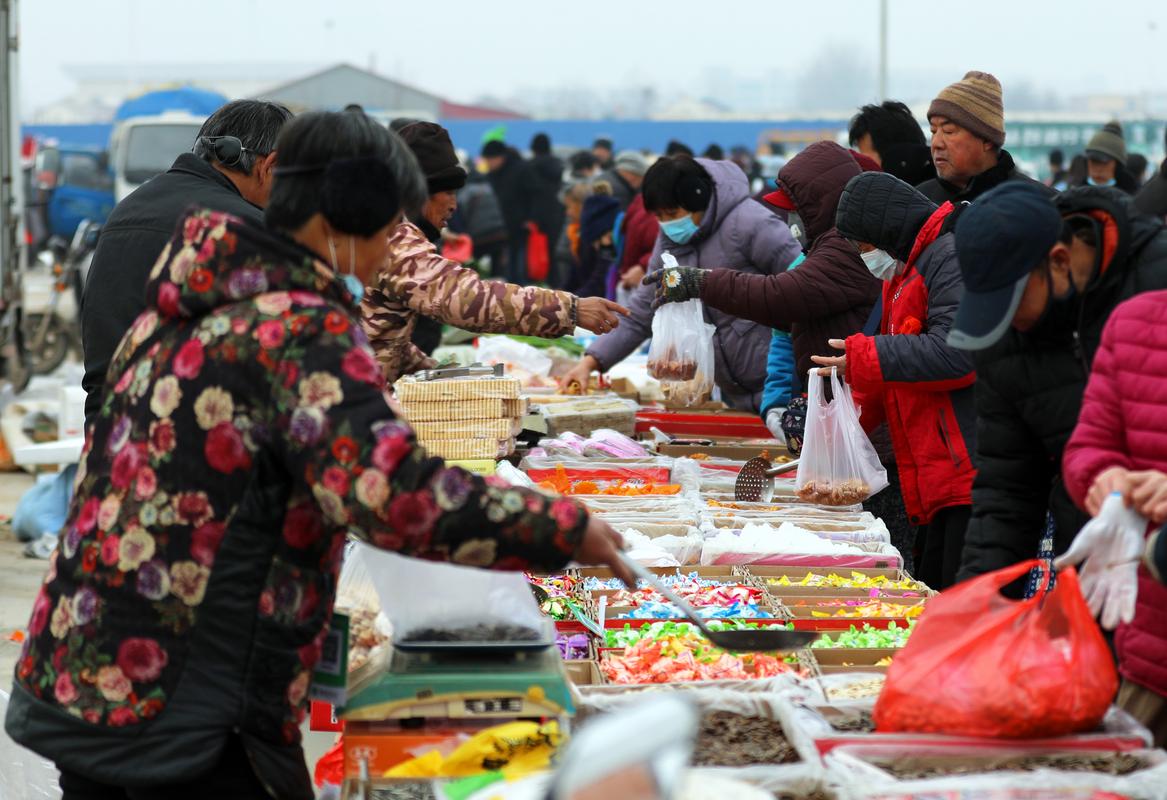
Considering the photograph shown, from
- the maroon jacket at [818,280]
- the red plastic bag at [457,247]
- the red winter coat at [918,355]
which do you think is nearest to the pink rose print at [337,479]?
the red winter coat at [918,355]

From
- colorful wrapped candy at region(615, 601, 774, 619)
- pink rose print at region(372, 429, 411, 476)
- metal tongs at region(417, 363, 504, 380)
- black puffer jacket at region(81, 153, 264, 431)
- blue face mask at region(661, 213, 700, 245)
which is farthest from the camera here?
blue face mask at region(661, 213, 700, 245)

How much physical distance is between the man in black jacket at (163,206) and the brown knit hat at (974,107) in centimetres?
224

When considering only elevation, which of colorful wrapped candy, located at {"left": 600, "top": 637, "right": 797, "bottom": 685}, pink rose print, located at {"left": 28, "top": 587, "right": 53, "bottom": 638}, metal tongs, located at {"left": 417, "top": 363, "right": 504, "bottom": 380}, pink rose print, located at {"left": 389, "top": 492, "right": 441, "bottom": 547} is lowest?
colorful wrapped candy, located at {"left": 600, "top": 637, "right": 797, "bottom": 685}

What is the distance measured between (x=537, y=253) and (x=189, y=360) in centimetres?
1365

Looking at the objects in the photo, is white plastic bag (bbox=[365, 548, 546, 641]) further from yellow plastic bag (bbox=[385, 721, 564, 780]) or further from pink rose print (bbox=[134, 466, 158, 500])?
pink rose print (bbox=[134, 466, 158, 500])

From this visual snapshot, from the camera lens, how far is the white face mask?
419 centimetres

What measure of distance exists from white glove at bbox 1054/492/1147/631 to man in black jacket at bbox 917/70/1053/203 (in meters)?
2.67

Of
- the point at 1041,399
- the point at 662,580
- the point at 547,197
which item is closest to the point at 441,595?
the point at 1041,399

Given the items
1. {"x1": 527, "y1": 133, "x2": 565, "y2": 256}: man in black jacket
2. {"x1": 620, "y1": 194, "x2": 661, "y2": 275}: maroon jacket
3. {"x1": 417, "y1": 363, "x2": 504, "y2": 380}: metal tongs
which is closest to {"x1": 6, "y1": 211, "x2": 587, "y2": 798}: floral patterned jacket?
{"x1": 417, "y1": 363, "x2": 504, "y2": 380}: metal tongs

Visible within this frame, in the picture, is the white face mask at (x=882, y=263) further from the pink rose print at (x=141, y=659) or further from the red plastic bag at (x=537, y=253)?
the red plastic bag at (x=537, y=253)

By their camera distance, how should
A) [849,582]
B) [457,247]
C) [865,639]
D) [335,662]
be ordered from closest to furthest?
[335,662] < [865,639] < [849,582] < [457,247]

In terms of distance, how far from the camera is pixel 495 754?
2414 mm

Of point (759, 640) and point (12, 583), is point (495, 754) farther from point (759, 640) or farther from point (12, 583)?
point (12, 583)

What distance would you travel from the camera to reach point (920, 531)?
4.52m
